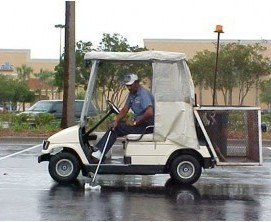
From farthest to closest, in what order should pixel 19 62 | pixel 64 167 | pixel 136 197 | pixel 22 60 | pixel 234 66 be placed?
pixel 22 60 → pixel 19 62 → pixel 234 66 → pixel 64 167 → pixel 136 197

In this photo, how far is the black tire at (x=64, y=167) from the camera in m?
10.4

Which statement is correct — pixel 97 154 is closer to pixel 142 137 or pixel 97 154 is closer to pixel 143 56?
pixel 142 137

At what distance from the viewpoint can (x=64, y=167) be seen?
10.5m

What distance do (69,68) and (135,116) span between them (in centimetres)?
1141

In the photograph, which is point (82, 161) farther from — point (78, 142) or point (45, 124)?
Answer: point (45, 124)

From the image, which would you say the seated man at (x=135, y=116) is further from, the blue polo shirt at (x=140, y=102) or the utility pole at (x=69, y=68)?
the utility pole at (x=69, y=68)

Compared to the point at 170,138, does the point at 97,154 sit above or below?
below

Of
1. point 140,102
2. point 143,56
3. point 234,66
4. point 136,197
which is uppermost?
point 234,66

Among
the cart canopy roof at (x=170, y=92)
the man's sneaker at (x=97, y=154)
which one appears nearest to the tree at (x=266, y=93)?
the cart canopy roof at (x=170, y=92)

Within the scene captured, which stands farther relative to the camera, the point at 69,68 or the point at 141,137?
the point at 69,68

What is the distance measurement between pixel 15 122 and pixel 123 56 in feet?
43.2

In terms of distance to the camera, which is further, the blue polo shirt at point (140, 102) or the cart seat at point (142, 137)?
the blue polo shirt at point (140, 102)

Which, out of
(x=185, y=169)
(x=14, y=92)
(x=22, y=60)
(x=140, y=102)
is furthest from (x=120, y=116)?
(x=22, y=60)

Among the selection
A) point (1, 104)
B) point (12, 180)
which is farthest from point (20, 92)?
point (12, 180)
